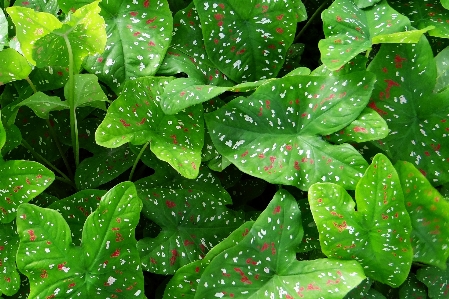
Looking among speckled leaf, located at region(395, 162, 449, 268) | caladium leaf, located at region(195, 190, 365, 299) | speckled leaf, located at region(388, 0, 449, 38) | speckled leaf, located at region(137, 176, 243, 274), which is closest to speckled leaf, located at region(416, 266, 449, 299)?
speckled leaf, located at region(395, 162, 449, 268)

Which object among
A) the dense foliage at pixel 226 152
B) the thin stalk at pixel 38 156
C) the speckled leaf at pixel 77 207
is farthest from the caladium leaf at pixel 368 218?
the thin stalk at pixel 38 156

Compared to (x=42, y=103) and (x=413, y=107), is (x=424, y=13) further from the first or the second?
(x=42, y=103)

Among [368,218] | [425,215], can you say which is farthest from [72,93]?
[425,215]

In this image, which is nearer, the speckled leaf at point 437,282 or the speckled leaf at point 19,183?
the speckled leaf at point 19,183

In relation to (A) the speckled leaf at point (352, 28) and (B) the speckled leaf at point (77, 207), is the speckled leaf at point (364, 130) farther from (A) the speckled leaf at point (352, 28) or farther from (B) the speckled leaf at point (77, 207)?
(B) the speckled leaf at point (77, 207)

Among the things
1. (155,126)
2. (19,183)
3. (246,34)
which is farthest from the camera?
(246,34)

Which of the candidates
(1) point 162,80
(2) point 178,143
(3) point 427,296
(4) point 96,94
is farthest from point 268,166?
(3) point 427,296
